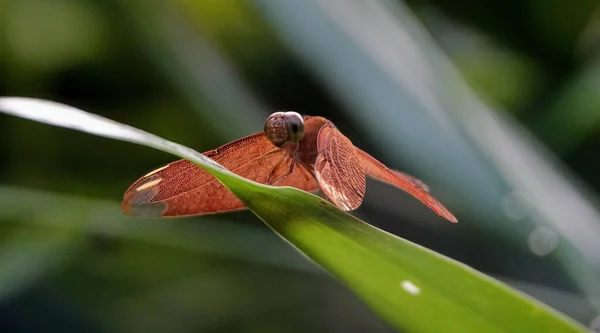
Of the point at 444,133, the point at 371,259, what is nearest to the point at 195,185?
the point at 371,259

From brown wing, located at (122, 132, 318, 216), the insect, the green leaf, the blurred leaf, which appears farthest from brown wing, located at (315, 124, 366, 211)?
the blurred leaf

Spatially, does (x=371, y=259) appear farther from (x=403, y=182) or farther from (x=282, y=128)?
(x=282, y=128)

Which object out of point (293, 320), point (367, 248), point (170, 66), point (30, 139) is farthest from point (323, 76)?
point (367, 248)

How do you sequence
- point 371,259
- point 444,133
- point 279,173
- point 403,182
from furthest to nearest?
1. point 444,133
2. point 279,173
3. point 403,182
4. point 371,259

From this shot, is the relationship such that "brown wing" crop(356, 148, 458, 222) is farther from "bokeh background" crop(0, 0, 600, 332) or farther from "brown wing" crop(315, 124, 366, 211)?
"bokeh background" crop(0, 0, 600, 332)

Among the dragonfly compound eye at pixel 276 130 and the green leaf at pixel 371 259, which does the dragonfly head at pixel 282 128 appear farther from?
the green leaf at pixel 371 259
